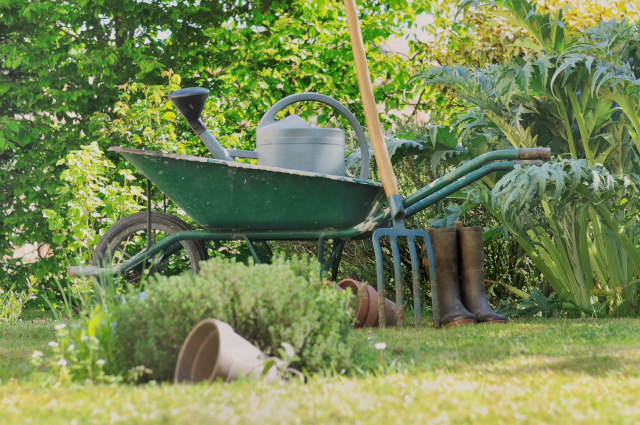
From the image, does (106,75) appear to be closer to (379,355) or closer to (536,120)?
(536,120)

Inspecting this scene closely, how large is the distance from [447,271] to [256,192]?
98 cm

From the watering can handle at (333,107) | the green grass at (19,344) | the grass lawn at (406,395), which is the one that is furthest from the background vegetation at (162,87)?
the grass lawn at (406,395)

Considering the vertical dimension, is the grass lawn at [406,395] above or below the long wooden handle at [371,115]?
below

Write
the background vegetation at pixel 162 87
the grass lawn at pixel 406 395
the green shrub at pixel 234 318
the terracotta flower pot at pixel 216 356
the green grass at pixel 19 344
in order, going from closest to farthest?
the grass lawn at pixel 406 395 → the terracotta flower pot at pixel 216 356 → the green shrub at pixel 234 318 → the green grass at pixel 19 344 → the background vegetation at pixel 162 87

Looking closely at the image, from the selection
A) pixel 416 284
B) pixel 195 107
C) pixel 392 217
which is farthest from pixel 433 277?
pixel 195 107

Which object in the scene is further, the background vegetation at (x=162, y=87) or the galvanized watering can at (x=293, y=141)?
the background vegetation at (x=162, y=87)

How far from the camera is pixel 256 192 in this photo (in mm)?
3381

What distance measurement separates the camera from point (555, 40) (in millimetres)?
3600

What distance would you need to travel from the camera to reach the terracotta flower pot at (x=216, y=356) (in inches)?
69.2

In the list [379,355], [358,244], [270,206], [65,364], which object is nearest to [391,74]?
[358,244]

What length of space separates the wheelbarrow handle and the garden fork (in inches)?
22.1

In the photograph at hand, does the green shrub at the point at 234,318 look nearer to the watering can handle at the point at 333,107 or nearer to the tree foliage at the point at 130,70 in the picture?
the watering can handle at the point at 333,107

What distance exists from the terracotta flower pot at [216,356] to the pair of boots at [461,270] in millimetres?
1665

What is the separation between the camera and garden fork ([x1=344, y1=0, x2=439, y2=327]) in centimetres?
321
